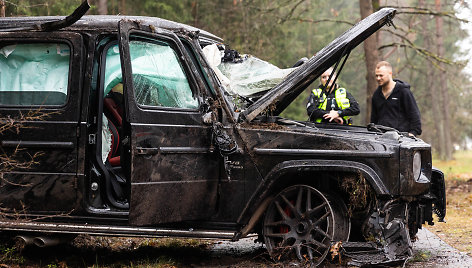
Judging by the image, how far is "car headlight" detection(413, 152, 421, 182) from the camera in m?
5.34

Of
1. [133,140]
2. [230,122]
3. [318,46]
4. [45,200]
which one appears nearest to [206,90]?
[230,122]

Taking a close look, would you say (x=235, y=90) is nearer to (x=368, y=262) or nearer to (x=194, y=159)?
(x=194, y=159)

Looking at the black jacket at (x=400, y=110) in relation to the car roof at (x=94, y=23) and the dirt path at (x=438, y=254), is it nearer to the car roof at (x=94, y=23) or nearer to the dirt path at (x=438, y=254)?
the dirt path at (x=438, y=254)

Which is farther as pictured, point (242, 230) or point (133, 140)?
point (242, 230)

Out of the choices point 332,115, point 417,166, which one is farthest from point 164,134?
point 332,115

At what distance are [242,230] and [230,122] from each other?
102 cm

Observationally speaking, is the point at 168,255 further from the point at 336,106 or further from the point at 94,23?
the point at 336,106

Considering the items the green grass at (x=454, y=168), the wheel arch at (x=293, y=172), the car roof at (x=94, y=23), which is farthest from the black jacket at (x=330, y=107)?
the green grass at (x=454, y=168)

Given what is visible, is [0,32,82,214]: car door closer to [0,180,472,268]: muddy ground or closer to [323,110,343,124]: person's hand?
[0,180,472,268]: muddy ground

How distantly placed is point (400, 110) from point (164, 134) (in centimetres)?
371

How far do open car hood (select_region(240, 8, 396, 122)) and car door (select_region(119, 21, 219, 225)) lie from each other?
1.84 feet

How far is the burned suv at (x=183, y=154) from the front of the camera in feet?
17.0

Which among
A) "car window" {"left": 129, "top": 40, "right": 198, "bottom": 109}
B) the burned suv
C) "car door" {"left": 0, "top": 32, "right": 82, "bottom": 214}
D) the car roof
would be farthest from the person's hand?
"car door" {"left": 0, "top": 32, "right": 82, "bottom": 214}

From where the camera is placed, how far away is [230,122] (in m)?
5.38
